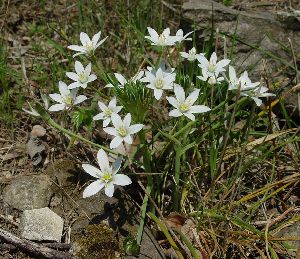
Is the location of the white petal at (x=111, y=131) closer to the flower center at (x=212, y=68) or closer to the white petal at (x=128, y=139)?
the white petal at (x=128, y=139)

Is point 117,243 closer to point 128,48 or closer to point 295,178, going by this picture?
point 295,178

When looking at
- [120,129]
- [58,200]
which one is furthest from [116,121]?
[58,200]

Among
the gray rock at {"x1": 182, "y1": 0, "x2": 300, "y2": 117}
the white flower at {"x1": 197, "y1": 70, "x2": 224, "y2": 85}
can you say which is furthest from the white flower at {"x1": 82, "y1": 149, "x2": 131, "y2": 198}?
the gray rock at {"x1": 182, "y1": 0, "x2": 300, "y2": 117}

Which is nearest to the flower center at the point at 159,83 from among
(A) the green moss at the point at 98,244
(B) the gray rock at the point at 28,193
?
(A) the green moss at the point at 98,244

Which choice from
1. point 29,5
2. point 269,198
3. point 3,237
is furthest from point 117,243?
point 29,5

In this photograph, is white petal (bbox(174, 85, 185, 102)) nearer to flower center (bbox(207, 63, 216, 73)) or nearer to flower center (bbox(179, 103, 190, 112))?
flower center (bbox(179, 103, 190, 112))
